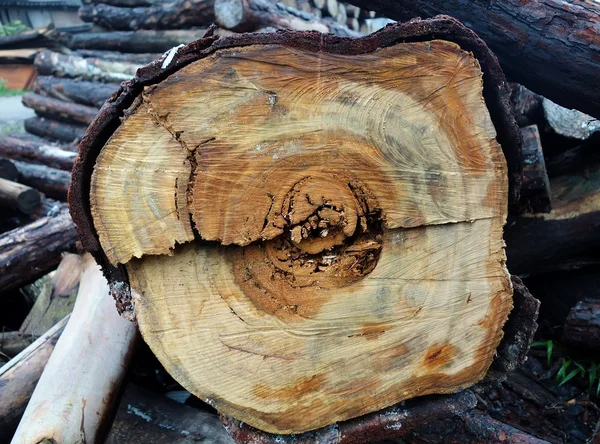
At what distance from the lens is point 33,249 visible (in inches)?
110

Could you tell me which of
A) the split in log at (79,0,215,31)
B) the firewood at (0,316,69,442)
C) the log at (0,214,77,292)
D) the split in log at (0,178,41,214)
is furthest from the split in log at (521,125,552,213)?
the split in log at (79,0,215,31)

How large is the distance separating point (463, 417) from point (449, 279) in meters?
0.65

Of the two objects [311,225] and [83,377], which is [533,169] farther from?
[83,377]

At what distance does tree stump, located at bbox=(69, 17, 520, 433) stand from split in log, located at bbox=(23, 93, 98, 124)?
4181 millimetres

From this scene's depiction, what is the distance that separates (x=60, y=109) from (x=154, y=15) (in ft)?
4.64

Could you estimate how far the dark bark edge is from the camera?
4.50ft

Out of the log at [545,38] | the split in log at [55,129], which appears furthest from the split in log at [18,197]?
the log at [545,38]

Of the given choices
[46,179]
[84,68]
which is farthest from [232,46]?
[84,68]

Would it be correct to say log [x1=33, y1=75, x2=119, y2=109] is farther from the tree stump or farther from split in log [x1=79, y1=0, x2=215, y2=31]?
the tree stump

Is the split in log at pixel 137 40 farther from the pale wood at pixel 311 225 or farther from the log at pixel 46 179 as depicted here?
the pale wood at pixel 311 225

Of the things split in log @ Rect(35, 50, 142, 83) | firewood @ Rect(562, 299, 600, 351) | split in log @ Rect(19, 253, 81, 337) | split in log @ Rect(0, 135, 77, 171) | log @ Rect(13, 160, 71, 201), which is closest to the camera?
firewood @ Rect(562, 299, 600, 351)

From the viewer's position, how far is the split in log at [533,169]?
2324 mm

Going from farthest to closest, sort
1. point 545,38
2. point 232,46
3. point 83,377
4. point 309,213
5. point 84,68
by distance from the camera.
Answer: point 84,68, point 545,38, point 83,377, point 309,213, point 232,46

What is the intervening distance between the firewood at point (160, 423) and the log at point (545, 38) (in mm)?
1843
